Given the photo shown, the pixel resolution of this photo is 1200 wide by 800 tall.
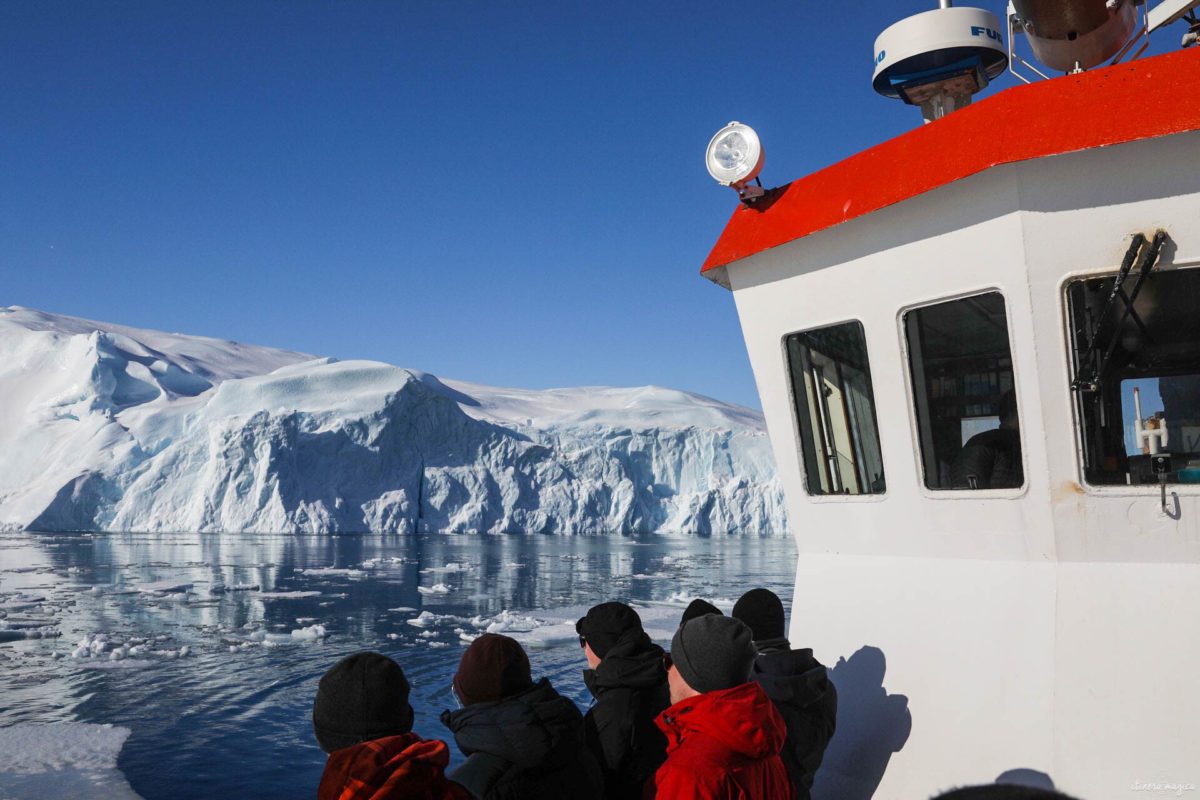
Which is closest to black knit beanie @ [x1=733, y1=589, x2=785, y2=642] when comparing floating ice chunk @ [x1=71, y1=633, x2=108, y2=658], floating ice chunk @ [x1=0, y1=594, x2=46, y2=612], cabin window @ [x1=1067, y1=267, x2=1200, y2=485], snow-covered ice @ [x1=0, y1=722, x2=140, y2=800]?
cabin window @ [x1=1067, y1=267, x2=1200, y2=485]

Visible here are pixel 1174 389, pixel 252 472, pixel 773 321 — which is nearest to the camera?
pixel 1174 389

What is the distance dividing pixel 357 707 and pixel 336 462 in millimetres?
32586

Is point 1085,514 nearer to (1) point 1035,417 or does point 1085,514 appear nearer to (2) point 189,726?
(1) point 1035,417

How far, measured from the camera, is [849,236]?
108 inches

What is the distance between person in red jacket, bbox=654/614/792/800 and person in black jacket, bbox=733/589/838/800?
0.57 meters

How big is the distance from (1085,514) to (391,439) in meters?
32.7

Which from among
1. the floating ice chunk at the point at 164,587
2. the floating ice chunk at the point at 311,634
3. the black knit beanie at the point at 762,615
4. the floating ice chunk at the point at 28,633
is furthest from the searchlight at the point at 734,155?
the floating ice chunk at the point at 164,587

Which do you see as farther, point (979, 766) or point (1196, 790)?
point (979, 766)

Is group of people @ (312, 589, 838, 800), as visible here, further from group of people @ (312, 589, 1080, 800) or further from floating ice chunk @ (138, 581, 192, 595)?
floating ice chunk @ (138, 581, 192, 595)

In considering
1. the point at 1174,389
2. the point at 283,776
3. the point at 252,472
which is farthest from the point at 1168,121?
the point at 252,472

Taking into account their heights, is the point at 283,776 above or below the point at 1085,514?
below

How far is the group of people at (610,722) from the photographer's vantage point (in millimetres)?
1461

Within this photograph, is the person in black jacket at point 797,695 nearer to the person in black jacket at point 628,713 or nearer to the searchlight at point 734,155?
the person in black jacket at point 628,713

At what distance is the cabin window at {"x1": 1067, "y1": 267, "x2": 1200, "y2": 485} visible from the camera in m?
2.14
